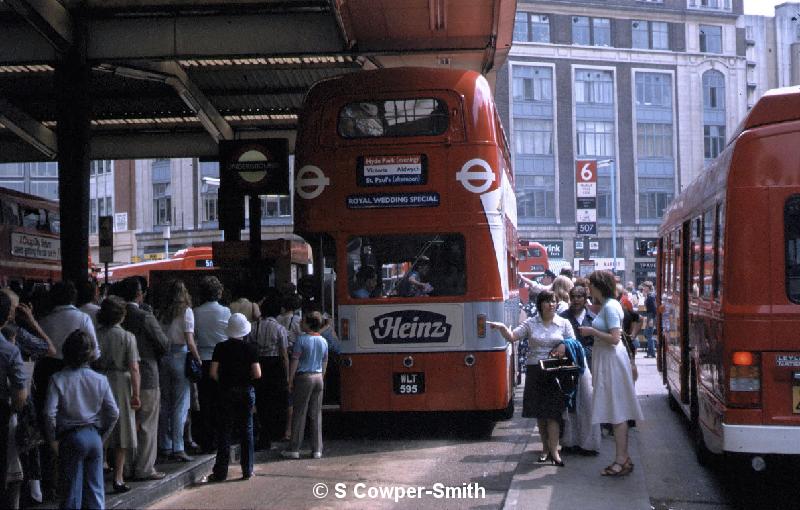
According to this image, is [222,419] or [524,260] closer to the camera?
[222,419]

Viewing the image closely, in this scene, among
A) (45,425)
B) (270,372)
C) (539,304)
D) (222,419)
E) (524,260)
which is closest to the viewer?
(45,425)

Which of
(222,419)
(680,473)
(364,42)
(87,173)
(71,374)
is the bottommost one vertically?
(680,473)

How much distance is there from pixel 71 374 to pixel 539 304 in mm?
4945

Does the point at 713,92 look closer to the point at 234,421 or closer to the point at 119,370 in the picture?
the point at 234,421

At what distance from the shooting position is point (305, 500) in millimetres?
8906

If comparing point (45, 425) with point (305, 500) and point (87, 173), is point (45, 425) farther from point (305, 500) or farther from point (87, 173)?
point (87, 173)

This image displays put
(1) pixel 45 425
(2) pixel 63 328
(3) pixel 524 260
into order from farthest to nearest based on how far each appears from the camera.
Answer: (3) pixel 524 260 < (2) pixel 63 328 < (1) pixel 45 425

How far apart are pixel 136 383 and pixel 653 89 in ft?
205

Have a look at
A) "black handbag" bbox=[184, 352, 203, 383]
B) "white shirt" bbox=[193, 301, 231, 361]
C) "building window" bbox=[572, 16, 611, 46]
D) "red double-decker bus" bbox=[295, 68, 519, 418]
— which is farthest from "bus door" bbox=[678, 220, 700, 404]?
"building window" bbox=[572, 16, 611, 46]

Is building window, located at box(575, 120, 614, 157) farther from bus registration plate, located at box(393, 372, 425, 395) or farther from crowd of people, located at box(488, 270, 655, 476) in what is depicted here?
bus registration plate, located at box(393, 372, 425, 395)

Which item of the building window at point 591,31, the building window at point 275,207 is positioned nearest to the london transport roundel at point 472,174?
the building window at point 275,207

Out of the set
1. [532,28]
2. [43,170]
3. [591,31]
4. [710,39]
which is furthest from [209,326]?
[710,39]

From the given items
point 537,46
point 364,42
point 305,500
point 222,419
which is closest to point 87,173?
point 364,42

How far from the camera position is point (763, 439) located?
7758mm
